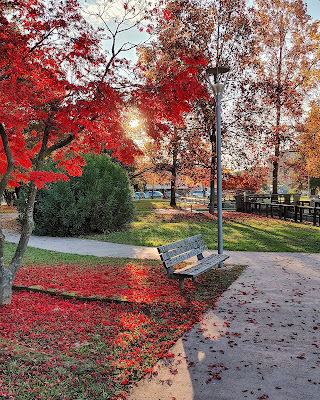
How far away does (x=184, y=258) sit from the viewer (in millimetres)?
7273

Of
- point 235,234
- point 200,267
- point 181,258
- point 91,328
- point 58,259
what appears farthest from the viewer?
point 235,234

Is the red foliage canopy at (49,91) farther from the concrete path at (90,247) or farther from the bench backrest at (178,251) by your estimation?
the concrete path at (90,247)

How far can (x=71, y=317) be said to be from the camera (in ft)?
17.5

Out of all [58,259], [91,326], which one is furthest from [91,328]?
[58,259]

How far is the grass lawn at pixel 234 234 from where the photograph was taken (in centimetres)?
1161

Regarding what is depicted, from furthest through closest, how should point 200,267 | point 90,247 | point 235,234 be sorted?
point 235,234 < point 90,247 < point 200,267

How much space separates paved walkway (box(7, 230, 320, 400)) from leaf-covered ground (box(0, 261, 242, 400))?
0.25 meters

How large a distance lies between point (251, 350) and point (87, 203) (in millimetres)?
11133

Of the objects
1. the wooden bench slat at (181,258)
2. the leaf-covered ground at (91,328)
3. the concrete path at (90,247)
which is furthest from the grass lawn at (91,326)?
the concrete path at (90,247)

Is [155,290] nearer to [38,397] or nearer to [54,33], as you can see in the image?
[38,397]

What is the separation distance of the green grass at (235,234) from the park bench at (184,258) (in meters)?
3.38

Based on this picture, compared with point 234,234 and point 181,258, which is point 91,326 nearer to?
point 181,258

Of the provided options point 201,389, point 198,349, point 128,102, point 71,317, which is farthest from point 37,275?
point 201,389

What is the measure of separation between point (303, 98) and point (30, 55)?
2190 centimetres
